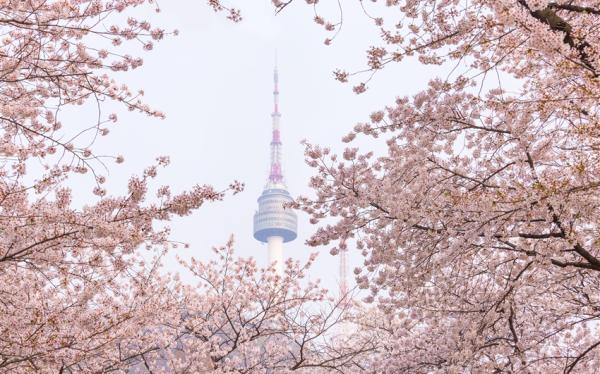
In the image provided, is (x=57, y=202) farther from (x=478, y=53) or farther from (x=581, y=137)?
(x=478, y=53)

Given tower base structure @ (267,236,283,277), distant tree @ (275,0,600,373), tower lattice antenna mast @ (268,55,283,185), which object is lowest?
distant tree @ (275,0,600,373)

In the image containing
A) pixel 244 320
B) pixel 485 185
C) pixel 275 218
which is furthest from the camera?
pixel 275 218

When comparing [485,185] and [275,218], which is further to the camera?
[275,218]

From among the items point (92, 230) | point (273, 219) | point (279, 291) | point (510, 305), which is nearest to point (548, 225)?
point (510, 305)

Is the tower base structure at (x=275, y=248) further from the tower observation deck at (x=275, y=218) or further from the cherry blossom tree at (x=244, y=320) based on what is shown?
the cherry blossom tree at (x=244, y=320)

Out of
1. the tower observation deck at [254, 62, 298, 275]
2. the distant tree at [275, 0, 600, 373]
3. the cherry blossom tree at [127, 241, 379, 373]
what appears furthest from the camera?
the tower observation deck at [254, 62, 298, 275]

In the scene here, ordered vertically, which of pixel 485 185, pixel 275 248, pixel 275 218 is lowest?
pixel 485 185

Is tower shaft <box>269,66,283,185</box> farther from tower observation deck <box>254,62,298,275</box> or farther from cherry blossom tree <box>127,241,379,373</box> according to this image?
cherry blossom tree <box>127,241,379,373</box>

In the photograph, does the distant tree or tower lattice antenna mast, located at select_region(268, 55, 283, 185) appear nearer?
the distant tree

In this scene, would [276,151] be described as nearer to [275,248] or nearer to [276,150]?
[276,150]

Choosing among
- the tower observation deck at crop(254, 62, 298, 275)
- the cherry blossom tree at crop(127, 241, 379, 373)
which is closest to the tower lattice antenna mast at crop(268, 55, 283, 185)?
the tower observation deck at crop(254, 62, 298, 275)

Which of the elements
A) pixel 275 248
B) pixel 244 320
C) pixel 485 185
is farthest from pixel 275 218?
pixel 485 185

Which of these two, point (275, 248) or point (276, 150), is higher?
point (276, 150)

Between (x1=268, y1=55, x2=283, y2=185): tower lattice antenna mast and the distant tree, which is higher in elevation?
(x1=268, y1=55, x2=283, y2=185): tower lattice antenna mast
